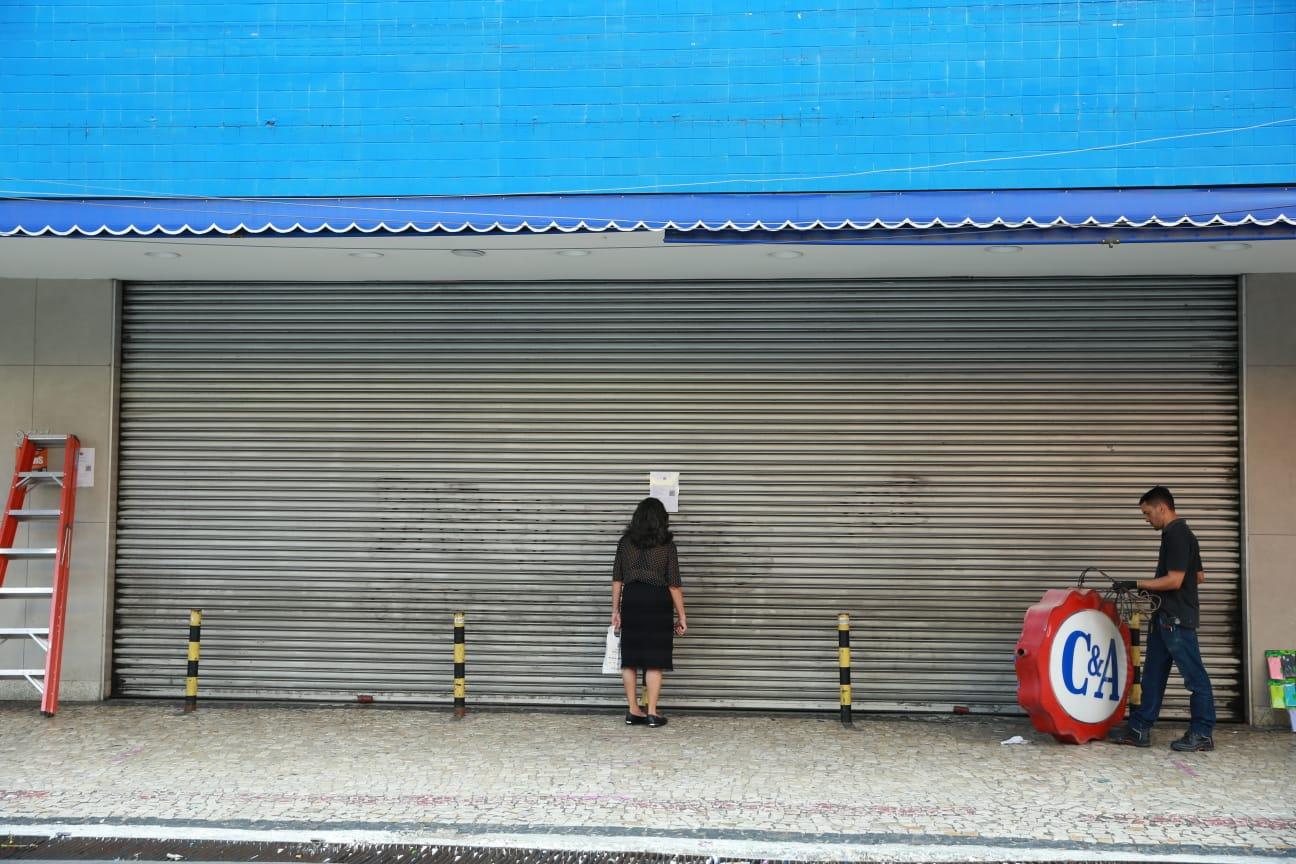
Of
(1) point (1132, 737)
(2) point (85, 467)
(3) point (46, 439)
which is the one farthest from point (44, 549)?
(1) point (1132, 737)

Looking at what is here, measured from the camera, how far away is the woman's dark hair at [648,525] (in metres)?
8.56

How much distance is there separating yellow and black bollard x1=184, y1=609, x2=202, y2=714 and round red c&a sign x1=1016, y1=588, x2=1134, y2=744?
6254 millimetres

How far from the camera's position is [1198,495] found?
9.07 m

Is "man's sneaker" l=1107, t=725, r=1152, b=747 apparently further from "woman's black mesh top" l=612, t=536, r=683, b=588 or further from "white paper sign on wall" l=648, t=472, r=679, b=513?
"white paper sign on wall" l=648, t=472, r=679, b=513

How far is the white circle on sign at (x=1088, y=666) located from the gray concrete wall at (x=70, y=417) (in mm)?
7552

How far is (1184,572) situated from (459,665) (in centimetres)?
535

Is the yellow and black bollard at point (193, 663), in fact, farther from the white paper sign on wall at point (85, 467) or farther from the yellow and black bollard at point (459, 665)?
the yellow and black bollard at point (459, 665)

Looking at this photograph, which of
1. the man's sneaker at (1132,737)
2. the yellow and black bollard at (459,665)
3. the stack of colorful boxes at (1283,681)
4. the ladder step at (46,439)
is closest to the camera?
the man's sneaker at (1132,737)

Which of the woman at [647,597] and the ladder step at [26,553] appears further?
the ladder step at [26,553]

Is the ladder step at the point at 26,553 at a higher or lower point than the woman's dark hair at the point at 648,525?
lower

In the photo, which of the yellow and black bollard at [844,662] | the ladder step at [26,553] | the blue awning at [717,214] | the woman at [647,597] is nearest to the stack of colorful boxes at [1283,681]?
the yellow and black bollard at [844,662]

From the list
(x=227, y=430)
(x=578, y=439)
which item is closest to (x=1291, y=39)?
(x=578, y=439)

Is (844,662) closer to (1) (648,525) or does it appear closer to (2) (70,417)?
(1) (648,525)

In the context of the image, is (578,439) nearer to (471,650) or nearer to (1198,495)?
(471,650)
